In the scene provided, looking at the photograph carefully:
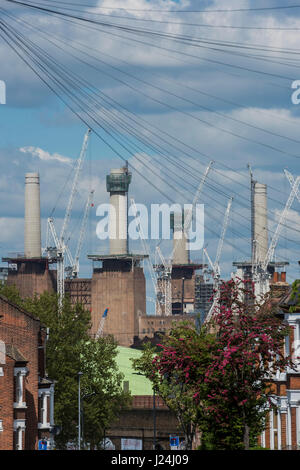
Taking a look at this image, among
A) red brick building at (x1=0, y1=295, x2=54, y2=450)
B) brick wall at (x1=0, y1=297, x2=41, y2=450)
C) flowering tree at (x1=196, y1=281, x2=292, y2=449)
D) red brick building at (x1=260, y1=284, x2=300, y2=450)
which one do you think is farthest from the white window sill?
flowering tree at (x1=196, y1=281, x2=292, y2=449)

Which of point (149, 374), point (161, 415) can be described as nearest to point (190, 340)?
point (149, 374)

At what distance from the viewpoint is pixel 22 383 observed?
69062mm

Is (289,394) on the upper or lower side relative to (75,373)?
lower

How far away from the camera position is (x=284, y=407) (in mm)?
59875

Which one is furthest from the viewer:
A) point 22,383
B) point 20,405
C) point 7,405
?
point 22,383

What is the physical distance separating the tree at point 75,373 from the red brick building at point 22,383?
2231 centimetres

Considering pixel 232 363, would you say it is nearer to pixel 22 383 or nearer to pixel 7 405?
pixel 7 405

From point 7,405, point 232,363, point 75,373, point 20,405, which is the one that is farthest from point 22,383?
point 75,373

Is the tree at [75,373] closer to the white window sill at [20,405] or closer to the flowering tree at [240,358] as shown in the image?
the white window sill at [20,405]

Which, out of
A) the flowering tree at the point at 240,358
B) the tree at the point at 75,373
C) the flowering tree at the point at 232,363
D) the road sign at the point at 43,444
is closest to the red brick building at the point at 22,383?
the road sign at the point at 43,444

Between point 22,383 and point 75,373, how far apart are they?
126ft

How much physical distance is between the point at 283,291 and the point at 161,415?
259 ft
